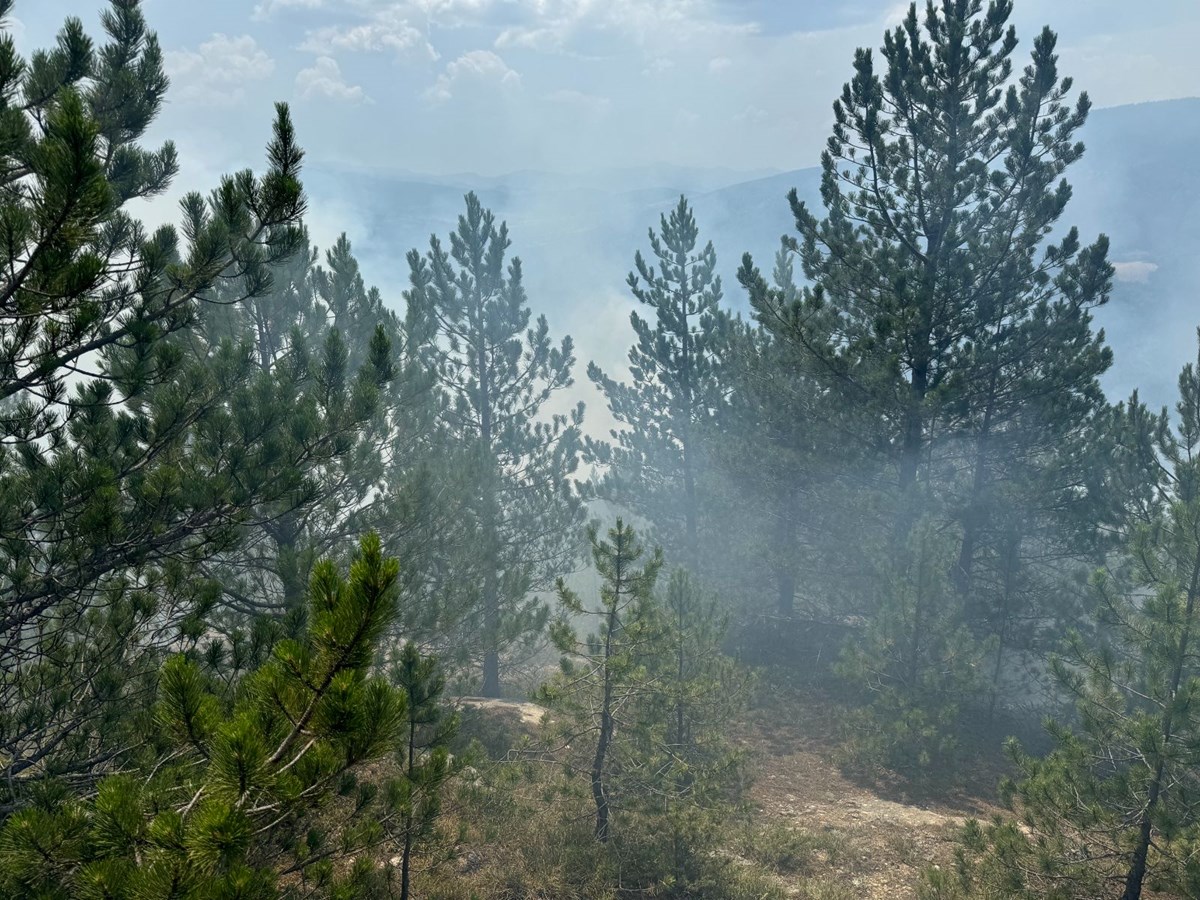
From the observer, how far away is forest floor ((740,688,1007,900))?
9.44 metres

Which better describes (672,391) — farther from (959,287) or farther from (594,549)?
(594,549)

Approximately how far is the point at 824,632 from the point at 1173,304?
18910 centimetres

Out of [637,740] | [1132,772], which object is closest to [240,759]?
[637,740]

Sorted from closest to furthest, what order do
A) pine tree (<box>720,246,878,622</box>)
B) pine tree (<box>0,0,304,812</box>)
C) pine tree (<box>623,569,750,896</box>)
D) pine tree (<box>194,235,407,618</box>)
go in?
1. pine tree (<box>0,0,304,812</box>)
2. pine tree (<box>194,235,407,618</box>)
3. pine tree (<box>623,569,750,896</box>)
4. pine tree (<box>720,246,878,622</box>)

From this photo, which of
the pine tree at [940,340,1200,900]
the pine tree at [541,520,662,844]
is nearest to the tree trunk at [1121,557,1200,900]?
the pine tree at [940,340,1200,900]

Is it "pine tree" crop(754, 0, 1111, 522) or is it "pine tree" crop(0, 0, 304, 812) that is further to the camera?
"pine tree" crop(754, 0, 1111, 522)

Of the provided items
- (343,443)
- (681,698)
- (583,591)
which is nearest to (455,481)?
(681,698)

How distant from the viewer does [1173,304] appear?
162375 mm

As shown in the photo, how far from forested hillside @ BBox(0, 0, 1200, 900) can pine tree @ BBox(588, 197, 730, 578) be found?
0.11 meters

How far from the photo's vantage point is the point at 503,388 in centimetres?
1894

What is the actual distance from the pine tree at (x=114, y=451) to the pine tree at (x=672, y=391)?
1606cm

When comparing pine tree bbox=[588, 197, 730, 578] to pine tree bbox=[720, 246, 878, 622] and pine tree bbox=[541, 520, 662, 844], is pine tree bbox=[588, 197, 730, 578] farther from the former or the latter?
pine tree bbox=[541, 520, 662, 844]

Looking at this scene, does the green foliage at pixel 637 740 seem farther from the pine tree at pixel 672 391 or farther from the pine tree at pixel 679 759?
the pine tree at pixel 672 391

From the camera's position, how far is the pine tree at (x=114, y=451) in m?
4.61
